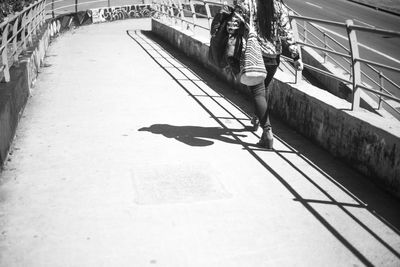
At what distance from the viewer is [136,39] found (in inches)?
651

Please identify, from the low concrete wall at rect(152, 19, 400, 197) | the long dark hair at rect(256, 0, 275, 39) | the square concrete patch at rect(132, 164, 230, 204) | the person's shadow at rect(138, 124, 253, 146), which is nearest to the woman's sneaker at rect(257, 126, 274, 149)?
the person's shadow at rect(138, 124, 253, 146)

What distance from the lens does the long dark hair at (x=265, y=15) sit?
486 cm

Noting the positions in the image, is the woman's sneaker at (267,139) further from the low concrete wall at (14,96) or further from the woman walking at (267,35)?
the low concrete wall at (14,96)

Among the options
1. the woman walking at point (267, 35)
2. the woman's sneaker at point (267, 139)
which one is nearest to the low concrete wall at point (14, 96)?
the woman walking at point (267, 35)

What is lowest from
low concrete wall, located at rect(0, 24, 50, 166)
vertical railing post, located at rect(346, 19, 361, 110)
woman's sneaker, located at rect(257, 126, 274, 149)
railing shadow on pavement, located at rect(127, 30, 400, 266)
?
railing shadow on pavement, located at rect(127, 30, 400, 266)

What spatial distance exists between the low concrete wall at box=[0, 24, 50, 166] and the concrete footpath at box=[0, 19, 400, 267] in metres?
0.19

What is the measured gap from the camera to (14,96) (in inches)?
229

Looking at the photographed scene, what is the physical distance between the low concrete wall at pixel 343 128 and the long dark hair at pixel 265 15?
1.16 meters

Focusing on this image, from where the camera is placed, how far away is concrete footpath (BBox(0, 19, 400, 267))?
10.5 feet

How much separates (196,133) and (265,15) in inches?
72.2

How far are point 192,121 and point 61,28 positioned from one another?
47.0 feet

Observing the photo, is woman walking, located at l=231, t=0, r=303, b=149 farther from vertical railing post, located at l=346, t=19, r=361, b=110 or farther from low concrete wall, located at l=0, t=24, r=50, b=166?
low concrete wall, located at l=0, t=24, r=50, b=166

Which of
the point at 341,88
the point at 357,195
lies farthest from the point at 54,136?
the point at 341,88

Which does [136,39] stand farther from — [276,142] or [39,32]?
[276,142]
